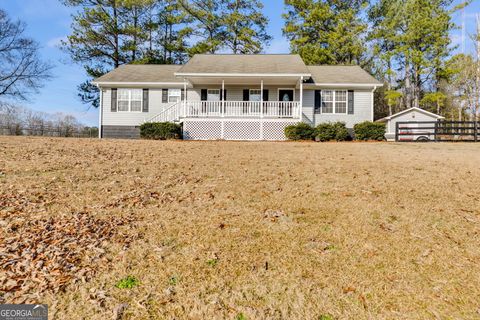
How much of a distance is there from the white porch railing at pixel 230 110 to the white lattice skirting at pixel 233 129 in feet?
1.09

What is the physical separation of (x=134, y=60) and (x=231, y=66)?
12747 mm

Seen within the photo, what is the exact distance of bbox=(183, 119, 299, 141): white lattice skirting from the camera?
16531 mm

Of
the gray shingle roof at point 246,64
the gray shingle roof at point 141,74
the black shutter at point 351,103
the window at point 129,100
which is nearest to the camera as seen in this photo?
the gray shingle roof at point 246,64

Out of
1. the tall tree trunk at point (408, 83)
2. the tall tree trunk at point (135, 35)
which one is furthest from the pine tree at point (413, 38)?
the tall tree trunk at point (135, 35)

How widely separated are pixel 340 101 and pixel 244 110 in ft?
19.9

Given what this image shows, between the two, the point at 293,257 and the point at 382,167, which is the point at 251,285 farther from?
the point at 382,167

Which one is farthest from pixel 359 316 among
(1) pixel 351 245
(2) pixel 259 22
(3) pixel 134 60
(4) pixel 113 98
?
(2) pixel 259 22

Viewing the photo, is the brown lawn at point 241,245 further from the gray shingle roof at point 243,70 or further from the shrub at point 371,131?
the gray shingle roof at point 243,70

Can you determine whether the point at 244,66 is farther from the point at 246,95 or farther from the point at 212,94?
the point at 212,94

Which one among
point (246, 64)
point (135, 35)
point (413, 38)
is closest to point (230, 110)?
point (246, 64)

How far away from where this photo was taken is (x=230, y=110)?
667 inches

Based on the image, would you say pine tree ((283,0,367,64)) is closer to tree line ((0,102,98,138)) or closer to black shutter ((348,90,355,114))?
black shutter ((348,90,355,114))

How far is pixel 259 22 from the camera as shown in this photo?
2888 centimetres

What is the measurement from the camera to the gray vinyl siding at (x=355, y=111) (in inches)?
718
